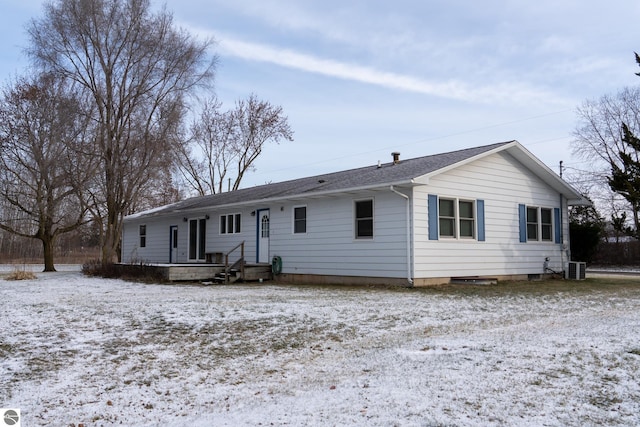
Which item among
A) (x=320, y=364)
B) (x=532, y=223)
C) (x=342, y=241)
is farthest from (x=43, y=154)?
(x=320, y=364)

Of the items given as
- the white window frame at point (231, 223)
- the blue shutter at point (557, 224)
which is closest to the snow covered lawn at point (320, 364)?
the blue shutter at point (557, 224)

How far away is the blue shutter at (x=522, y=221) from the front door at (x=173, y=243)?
46.3 ft

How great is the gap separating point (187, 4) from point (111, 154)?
817 centimetres

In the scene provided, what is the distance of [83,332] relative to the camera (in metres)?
6.79

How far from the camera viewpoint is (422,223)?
43.4 ft

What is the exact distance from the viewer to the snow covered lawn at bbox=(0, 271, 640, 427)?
3.86 m

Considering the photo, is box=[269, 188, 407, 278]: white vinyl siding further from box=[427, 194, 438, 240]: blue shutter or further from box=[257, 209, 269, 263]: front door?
box=[427, 194, 438, 240]: blue shutter

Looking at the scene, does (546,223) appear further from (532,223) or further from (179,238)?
(179,238)

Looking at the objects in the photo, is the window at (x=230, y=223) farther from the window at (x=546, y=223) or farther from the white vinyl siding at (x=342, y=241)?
the window at (x=546, y=223)

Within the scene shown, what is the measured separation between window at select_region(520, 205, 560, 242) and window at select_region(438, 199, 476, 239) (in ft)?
7.71

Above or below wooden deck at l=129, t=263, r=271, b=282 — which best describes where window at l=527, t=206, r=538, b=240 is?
above

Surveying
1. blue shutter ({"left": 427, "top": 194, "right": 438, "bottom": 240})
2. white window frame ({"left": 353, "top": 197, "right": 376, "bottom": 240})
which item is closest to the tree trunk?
white window frame ({"left": 353, "top": 197, "right": 376, "bottom": 240})

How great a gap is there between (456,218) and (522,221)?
3064mm

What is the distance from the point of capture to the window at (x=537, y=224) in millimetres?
16109
